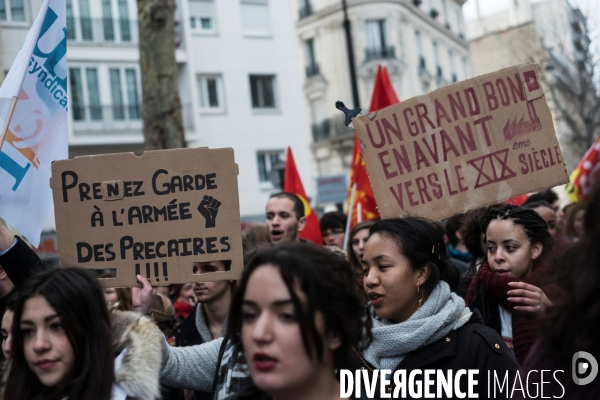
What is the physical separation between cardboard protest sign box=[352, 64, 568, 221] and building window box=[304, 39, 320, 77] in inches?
1292

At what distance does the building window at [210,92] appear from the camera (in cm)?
2462

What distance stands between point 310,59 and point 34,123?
33507mm

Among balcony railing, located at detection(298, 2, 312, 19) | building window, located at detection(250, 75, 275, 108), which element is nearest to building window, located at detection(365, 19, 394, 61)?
balcony railing, located at detection(298, 2, 312, 19)

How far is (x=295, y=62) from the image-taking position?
2605cm

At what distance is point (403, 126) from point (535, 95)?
76cm

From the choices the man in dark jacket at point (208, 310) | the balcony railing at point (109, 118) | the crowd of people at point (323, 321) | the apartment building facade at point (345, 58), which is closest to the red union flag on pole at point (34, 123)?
the crowd of people at point (323, 321)

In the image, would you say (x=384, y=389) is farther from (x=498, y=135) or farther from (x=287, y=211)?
(x=287, y=211)

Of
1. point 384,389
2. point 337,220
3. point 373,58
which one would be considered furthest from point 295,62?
point 384,389

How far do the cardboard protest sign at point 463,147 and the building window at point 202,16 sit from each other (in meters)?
21.1

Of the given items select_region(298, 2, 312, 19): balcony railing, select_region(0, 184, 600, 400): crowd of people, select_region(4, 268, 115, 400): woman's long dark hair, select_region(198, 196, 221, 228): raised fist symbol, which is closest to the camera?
select_region(0, 184, 600, 400): crowd of people

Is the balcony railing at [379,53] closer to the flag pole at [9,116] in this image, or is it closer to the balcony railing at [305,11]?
the balcony railing at [305,11]

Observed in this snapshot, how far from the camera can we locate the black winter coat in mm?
2945

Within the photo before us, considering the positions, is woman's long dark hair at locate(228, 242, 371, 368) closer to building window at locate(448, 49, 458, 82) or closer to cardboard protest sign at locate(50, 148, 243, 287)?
cardboard protest sign at locate(50, 148, 243, 287)

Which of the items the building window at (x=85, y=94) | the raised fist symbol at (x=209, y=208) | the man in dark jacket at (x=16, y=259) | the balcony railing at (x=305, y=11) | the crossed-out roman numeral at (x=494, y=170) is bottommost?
the man in dark jacket at (x=16, y=259)
